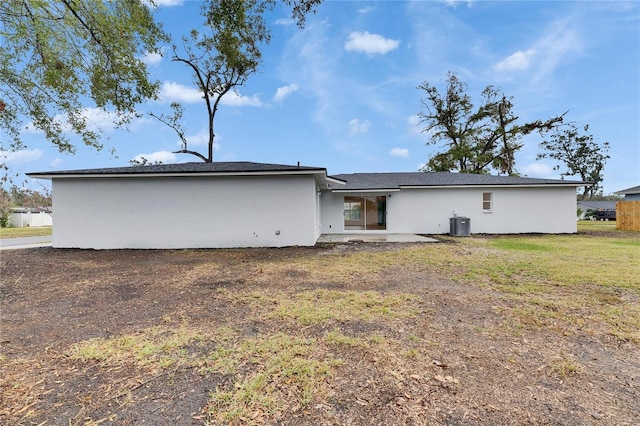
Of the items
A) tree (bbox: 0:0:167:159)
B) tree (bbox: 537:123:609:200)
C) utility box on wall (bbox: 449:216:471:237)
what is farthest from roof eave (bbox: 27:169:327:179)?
tree (bbox: 537:123:609:200)

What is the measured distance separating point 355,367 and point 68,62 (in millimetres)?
11789

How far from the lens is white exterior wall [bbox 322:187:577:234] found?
14.8 metres

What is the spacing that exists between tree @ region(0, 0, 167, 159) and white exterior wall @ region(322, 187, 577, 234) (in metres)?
9.64

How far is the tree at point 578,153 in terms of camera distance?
3844cm

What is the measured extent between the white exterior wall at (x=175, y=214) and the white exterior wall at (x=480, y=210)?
498 cm

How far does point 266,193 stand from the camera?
35.7 ft

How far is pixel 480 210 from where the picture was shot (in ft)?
49.3

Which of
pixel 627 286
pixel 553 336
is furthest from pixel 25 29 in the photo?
pixel 627 286

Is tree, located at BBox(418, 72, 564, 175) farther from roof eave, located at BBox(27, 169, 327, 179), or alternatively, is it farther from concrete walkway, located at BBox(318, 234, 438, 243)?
roof eave, located at BBox(27, 169, 327, 179)

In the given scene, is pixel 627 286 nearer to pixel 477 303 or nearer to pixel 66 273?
pixel 477 303

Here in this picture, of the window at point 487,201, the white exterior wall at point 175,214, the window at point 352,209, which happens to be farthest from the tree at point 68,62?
the window at point 487,201

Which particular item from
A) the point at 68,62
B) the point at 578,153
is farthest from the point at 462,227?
the point at 578,153

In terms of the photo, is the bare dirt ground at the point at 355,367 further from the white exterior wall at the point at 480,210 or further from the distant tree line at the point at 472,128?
the distant tree line at the point at 472,128

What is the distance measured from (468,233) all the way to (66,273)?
15.0 metres
